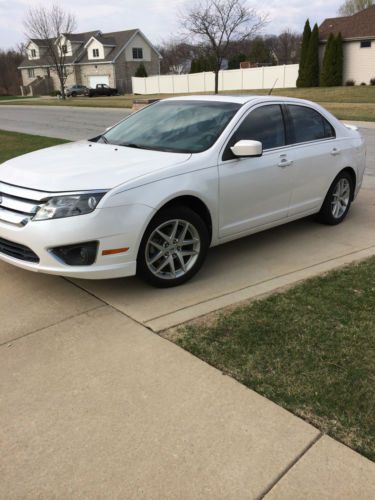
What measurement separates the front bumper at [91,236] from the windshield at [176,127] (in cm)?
103

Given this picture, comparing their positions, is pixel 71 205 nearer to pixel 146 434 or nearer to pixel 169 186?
pixel 169 186

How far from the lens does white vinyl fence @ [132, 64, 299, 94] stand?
140 ft

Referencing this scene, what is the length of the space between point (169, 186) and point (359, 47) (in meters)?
40.4

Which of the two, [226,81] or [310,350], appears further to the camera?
[226,81]

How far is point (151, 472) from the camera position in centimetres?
236

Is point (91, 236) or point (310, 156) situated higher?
point (310, 156)

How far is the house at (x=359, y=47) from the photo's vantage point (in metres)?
38.5

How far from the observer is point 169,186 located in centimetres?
409

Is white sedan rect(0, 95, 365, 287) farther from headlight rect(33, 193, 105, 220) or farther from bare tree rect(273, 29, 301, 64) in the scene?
bare tree rect(273, 29, 301, 64)

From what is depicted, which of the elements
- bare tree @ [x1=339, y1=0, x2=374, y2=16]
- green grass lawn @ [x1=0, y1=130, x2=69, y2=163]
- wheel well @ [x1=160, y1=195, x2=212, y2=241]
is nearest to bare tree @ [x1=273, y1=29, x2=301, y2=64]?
bare tree @ [x1=339, y1=0, x2=374, y2=16]

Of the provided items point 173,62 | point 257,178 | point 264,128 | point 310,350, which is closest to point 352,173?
point 264,128

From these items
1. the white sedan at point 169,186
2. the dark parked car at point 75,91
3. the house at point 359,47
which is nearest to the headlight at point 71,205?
the white sedan at point 169,186

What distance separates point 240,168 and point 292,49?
285 ft

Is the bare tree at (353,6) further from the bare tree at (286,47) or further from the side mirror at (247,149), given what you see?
the side mirror at (247,149)
